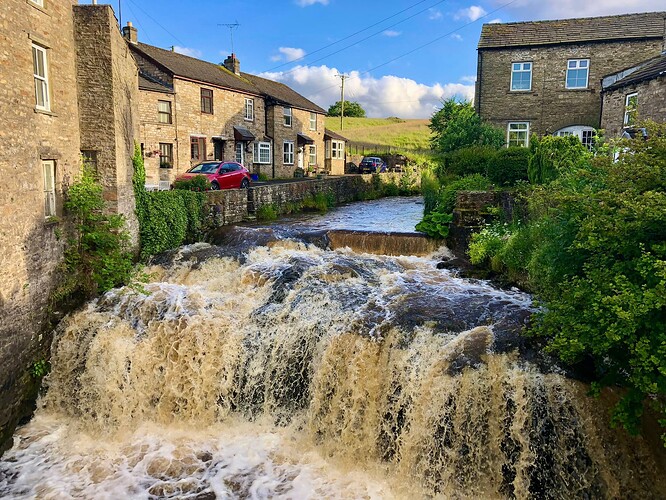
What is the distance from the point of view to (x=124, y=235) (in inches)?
546

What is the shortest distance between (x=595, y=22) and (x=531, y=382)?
92.0 feet

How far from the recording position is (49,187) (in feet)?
39.6

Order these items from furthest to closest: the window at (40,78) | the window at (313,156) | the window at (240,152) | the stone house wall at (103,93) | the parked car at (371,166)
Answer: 1. the parked car at (371,166)
2. the window at (313,156)
3. the window at (240,152)
4. the stone house wall at (103,93)
5. the window at (40,78)

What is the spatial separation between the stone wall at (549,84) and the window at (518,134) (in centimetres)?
28

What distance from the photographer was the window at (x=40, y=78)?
37.2 feet

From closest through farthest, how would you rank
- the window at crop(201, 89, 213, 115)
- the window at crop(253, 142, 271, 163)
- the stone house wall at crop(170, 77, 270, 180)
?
the stone house wall at crop(170, 77, 270, 180) → the window at crop(201, 89, 213, 115) → the window at crop(253, 142, 271, 163)

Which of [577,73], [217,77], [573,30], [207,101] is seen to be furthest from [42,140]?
[573,30]

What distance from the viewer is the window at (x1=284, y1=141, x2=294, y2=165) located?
132 ft

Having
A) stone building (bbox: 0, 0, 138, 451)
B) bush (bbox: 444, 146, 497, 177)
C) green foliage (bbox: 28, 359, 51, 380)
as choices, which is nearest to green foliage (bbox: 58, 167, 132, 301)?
stone building (bbox: 0, 0, 138, 451)

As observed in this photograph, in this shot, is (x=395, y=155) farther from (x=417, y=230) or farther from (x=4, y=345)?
(x=4, y=345)

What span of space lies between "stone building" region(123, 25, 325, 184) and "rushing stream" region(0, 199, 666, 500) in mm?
13139

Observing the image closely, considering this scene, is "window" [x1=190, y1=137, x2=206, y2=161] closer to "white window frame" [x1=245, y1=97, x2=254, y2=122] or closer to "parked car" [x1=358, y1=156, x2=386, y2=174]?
"white window frame" [x1=245, y1=97, x2=254, y2=122]

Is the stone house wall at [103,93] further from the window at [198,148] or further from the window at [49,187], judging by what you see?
the window at [198,148]

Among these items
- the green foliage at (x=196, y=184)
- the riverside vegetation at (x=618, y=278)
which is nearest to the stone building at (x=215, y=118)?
the green foliage at (x=196, y=184)
